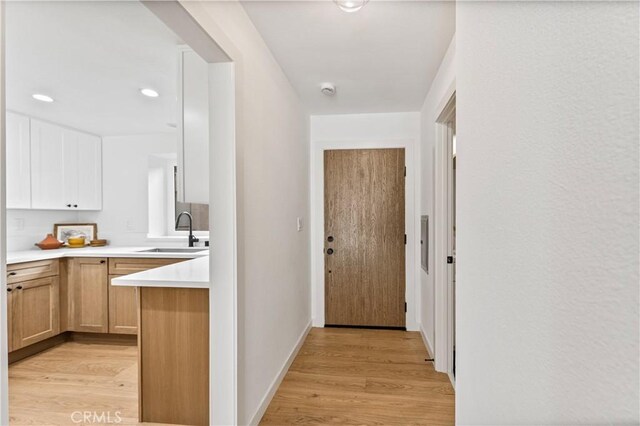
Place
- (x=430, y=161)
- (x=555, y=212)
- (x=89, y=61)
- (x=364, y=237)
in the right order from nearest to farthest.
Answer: (x=555, y=212), (x=89, y=61), (x=430, y=161), (x=364, y=237)

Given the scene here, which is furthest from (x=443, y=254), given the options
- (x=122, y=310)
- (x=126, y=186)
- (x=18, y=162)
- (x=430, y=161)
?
(x=18, y=162)

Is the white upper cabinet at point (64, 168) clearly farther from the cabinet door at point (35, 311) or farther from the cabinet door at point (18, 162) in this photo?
the cabinet door at point (35, 311)

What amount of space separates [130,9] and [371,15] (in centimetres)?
127

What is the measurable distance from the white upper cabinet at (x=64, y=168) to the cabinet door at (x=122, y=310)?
121cm

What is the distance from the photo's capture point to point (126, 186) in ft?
13.9

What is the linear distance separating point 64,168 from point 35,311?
159cm

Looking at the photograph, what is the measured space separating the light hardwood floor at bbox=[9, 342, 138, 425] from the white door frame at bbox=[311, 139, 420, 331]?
6.28ft

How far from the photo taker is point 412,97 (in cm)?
321

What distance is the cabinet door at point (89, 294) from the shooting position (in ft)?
11.0

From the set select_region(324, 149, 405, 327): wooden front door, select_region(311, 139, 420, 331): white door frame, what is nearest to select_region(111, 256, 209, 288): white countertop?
select_region(311, 139, 420, 331): white door frame

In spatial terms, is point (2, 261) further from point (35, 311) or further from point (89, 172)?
point (89, 172)

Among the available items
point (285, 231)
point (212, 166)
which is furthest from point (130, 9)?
point (285, 231)

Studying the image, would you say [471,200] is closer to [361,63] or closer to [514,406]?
[514,406]

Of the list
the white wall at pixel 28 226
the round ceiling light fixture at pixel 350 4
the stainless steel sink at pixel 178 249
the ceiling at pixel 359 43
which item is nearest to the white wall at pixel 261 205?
the ceiling at pixel 359 43
